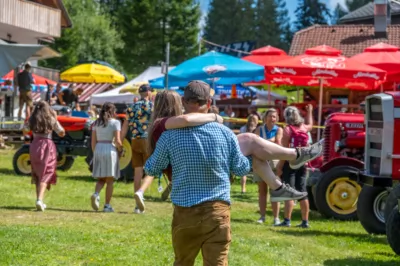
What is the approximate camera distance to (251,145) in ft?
23.2

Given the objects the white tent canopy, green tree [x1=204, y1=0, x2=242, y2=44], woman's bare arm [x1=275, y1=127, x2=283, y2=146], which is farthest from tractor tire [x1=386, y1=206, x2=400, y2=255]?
green tree [x1=204, y1=0, x2=242, y2=44]

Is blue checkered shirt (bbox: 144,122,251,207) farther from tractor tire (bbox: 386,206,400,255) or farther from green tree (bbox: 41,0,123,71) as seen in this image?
green tree (bbox: 41,0,123,71)

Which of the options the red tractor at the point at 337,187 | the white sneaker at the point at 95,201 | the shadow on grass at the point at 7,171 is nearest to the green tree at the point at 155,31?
the shadow on grass at the point at 7,171

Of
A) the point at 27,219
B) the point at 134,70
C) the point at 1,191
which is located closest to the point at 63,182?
the point at 1,191

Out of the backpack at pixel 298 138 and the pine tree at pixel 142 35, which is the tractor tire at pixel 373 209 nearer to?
the backpack at pixel 298 138

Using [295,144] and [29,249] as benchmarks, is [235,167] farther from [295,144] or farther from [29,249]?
[295,144]

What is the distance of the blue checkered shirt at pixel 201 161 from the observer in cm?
645

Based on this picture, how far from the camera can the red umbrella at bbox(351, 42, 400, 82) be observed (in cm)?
2259

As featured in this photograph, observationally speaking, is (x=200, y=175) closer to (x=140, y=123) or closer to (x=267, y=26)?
(x=140, y=123)

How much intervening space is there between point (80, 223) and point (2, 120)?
54.1 ft

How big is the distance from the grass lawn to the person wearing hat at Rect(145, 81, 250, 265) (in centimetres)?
233

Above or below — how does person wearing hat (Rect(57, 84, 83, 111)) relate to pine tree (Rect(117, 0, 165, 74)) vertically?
below

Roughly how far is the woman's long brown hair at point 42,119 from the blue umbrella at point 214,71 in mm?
7215

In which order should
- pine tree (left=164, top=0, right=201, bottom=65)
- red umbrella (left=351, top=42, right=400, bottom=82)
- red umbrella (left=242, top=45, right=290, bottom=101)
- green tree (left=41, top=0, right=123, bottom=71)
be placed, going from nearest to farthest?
red umbrella (left=351, top=42, right=400, bottom=82) < red umbrella (left=242, top=45, right=290, bottom=101) < pine tree (left=164, top=0, right=201, bottom=65) < green tree (left=41, top=0, right=123, bottom=71)
